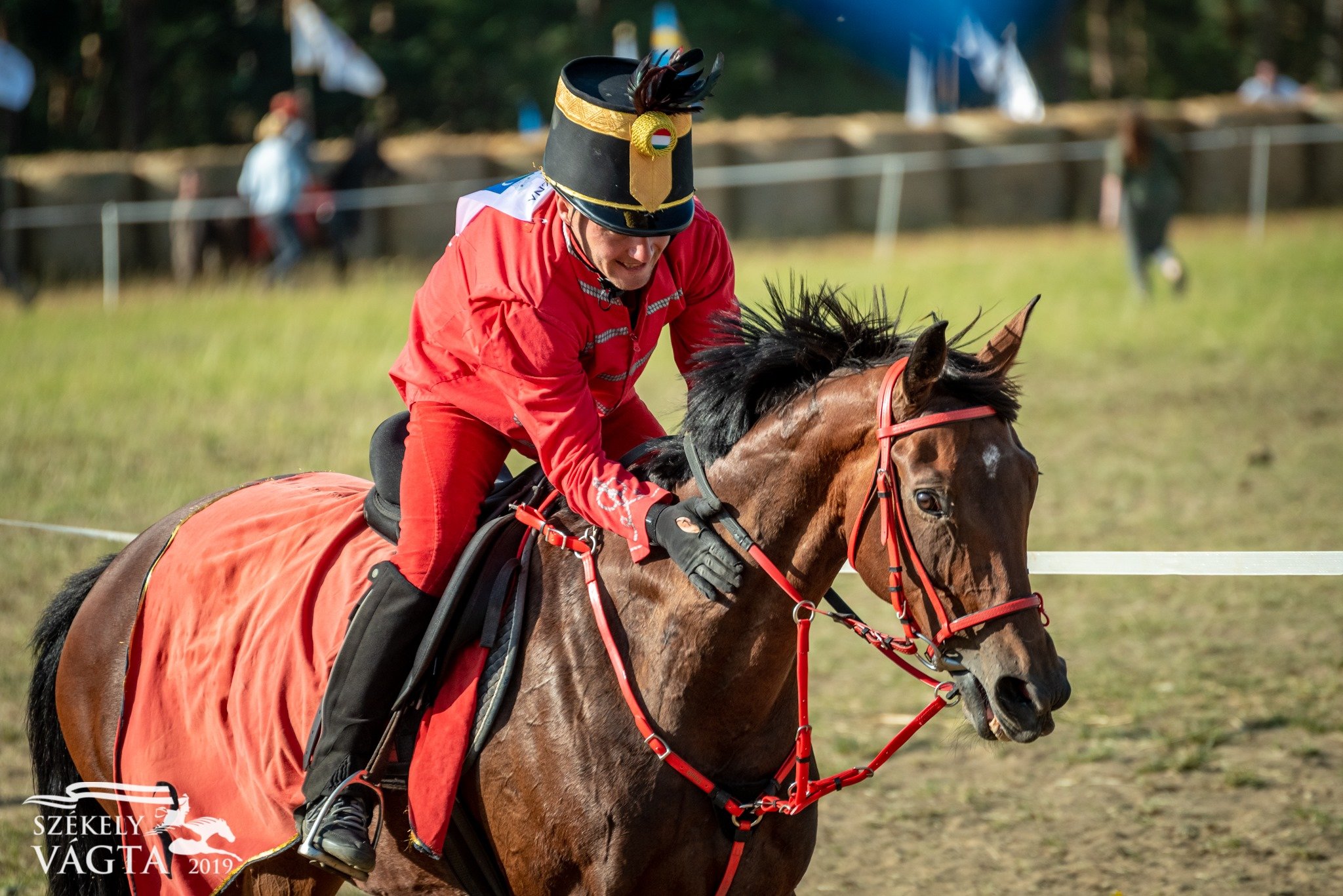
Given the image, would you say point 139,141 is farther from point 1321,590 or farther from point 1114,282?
point 1321,590

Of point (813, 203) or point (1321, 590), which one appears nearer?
point (1321, 590)

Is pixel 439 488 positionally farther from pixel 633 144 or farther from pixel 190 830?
pixel 190 830

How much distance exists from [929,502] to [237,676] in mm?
1949

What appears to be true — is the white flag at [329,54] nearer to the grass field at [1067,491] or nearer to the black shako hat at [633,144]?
the grass field at [1067,491]

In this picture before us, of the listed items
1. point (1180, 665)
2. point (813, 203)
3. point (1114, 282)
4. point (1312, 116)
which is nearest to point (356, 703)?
point (1180, 665)

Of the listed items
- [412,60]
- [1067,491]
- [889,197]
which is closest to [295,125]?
[889,197]

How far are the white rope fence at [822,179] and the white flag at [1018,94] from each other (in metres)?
0.87

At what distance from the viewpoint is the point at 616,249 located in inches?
117

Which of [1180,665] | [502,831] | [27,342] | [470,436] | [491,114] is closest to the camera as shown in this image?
[502,831]

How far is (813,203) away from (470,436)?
56.8 ft

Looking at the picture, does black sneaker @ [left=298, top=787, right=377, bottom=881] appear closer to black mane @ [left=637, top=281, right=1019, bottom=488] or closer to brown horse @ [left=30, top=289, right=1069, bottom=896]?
brown horse @ [left=30, top=289, right=1069, bottom=896]

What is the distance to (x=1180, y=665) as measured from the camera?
628cm

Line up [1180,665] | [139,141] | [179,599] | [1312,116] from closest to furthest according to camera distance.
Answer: [179,599] → [1180,665] → [1312,116] → [139,141]

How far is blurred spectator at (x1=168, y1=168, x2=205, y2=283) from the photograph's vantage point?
55.1 feet
